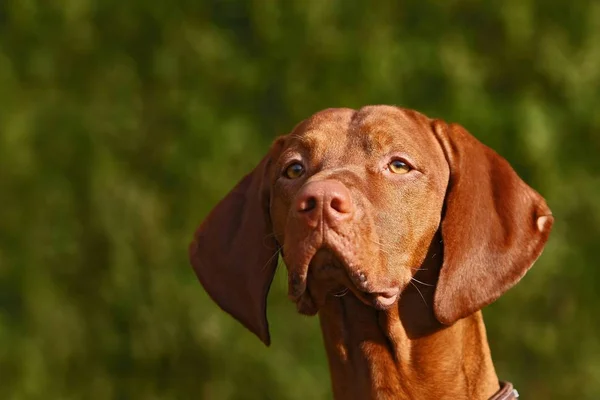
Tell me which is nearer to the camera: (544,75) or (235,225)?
(235,225)

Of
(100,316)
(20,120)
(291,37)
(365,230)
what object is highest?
(365,230)

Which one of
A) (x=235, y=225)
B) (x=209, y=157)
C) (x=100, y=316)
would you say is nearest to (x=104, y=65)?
(x=209, y=157)

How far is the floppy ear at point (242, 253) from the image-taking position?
466cm

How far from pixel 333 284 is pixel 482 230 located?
2.04ft

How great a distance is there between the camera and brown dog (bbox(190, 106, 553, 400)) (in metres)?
4.11

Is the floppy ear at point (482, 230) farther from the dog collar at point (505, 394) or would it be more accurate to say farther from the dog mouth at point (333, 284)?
the dog collar at point (505, 394)

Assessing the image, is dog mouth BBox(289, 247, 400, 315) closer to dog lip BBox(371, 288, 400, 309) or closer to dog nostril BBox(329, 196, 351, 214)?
dog lip BBox(371, 288, 400, 309)

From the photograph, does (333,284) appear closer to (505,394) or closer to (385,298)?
(385,298)

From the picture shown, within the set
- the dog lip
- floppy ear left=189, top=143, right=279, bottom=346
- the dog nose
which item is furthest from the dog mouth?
floppy ear left=189, top=143, right=279, bottom=346

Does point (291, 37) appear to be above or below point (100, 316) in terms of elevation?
above

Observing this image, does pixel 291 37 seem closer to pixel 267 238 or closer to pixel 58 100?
pixel 58 100

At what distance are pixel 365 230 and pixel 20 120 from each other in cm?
437

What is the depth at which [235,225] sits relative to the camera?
488 cm

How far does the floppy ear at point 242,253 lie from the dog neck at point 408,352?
1.10 ft
